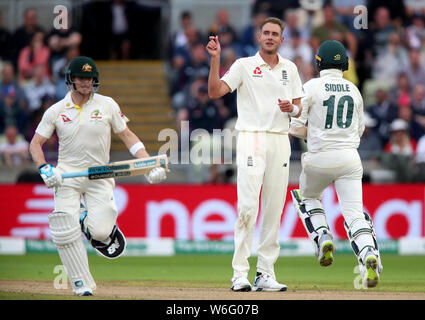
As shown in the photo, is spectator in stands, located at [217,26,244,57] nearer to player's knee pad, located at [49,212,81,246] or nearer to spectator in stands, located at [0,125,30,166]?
spectator in stands, located at [0,125,30,166]

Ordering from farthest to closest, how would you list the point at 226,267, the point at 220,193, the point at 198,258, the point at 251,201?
the point at 220,193 → the point at 198,258 → the point at 226,267 → the point at 251,201

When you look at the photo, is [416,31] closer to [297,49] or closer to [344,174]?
[297,49]

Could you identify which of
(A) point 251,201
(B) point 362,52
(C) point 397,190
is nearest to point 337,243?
(C) point 397,190

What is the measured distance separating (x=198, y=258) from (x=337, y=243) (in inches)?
84.7

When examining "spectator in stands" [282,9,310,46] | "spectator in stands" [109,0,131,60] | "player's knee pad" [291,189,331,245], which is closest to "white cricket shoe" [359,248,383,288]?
"player's knee pad" [291,189,331,245]

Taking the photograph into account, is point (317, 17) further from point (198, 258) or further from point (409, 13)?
point (198, 258)

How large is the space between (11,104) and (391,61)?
673 centimetres

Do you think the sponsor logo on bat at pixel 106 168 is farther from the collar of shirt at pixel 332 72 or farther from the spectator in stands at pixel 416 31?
the spectator in stands at pixel 416 31

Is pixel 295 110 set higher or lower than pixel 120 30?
lower

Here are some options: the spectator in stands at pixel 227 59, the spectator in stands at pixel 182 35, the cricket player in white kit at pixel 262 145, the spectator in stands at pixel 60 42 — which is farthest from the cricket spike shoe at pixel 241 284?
the spectator in stands at pixel 182 35

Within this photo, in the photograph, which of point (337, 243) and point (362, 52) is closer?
point (337, 243)

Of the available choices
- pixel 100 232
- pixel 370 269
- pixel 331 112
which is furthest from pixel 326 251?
pixel 100 232

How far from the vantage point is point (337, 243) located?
45.9ft

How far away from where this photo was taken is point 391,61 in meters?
16.8
